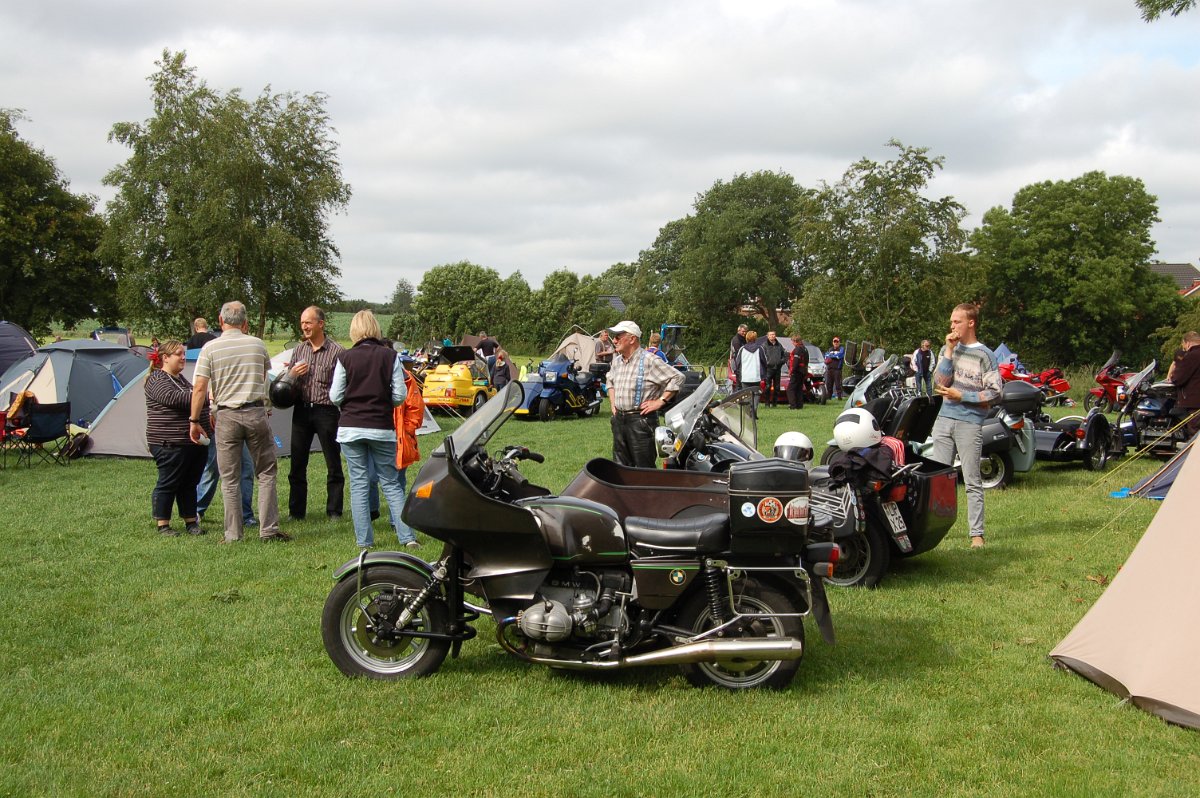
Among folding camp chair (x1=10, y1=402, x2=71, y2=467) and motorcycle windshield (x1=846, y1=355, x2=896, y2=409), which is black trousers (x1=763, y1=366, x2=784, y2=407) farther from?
folding camp chair (x1=10, y1=402, x2=71, y2=467)

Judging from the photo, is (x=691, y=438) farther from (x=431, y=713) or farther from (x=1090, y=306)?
(x=1090, y=306)

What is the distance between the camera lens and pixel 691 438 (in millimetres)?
7125

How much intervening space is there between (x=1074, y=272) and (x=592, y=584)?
164 ft

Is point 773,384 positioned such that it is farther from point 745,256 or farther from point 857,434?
point 745,256

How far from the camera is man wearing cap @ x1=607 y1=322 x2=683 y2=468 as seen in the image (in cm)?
805

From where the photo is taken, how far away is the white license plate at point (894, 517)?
Result: 6.34 m

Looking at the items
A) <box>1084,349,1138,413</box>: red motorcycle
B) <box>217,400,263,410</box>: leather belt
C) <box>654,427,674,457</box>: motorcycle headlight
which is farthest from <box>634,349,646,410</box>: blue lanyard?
<box>1084,349,1138,413</box>: red motorcycle

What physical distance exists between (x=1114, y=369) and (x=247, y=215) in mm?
29788

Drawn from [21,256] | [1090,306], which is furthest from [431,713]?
[1090,306]

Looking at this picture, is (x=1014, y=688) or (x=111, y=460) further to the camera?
(x=111, y=460)

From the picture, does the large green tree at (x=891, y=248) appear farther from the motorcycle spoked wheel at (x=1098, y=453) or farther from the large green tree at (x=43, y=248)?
the large green tree at (x=43, y=248)

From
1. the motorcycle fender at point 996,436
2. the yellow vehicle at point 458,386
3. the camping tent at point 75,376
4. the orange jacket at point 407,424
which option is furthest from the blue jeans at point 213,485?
the yellow vehicle at point 458,386

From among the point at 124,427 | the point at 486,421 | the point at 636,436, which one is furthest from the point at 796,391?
the point at 486,421

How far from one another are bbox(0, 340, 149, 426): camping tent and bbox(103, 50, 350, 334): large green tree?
1875 centimetres
